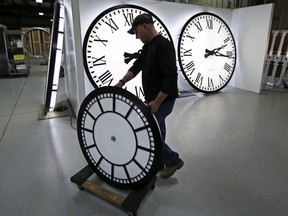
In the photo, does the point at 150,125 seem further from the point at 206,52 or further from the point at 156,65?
the point at 206,52

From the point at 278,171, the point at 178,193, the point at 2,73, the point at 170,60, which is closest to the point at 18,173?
the point at 178,193

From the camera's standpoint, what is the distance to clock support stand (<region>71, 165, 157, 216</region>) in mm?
1581

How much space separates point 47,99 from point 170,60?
8.83ft

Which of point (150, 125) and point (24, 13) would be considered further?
point (24, 13)

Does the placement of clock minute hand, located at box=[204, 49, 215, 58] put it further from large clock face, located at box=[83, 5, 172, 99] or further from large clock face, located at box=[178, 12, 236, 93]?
large clock face, located at box=[83, 5, 172, 99]

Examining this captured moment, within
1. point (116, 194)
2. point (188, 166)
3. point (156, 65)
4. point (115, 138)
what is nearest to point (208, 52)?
point (188, 166)

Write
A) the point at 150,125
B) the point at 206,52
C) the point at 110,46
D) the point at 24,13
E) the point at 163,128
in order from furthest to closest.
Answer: the point at 24,13 < the point at 206,52 < the point at 110,46 < the point at 163,128 < the point at 150,125

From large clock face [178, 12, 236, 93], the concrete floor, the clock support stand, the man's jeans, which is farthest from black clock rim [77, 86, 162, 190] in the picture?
large clock face [178, 12, 236, 93]

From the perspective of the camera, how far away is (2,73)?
7.59 meters

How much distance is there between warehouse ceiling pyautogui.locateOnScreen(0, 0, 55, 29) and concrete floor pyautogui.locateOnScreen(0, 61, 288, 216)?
10261 millimetres

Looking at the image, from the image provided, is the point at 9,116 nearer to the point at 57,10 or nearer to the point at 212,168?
the point at 57,10

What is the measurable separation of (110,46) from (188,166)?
238 cm

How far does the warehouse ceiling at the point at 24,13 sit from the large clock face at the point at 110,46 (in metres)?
9.67

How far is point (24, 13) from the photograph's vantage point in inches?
555
